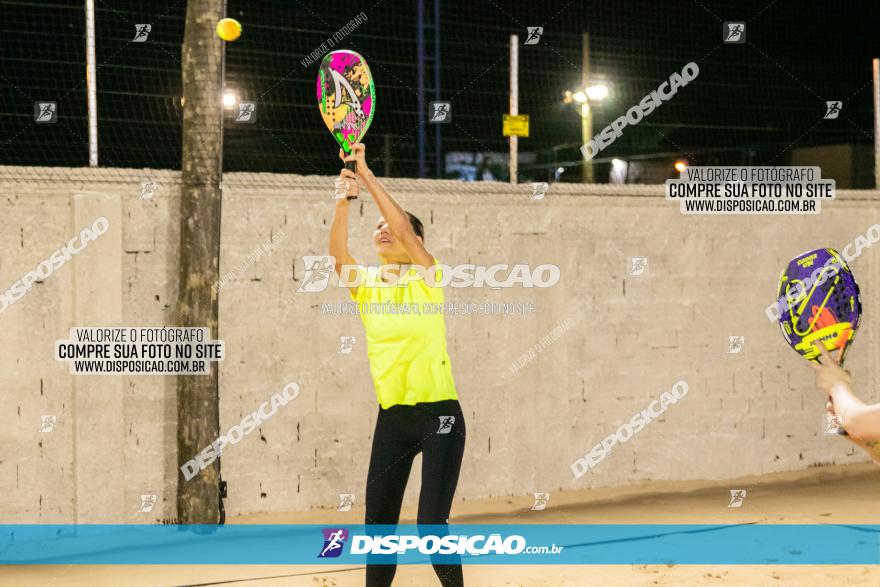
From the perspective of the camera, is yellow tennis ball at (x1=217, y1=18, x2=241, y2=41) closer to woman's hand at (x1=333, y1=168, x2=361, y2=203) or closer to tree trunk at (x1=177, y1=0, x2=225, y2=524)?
tree trunk at (x1=177, y1=0, x2=225, y2=524)

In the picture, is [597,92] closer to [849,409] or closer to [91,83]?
[91,83]

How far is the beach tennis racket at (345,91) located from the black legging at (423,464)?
166 centimetres

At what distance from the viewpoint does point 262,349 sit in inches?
292

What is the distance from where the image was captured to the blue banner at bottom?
21.5ft

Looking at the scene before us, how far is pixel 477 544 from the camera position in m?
6.93

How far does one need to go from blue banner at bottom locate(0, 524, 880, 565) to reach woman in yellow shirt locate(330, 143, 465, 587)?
1537 millimetres

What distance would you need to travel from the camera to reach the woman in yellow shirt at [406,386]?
486cm

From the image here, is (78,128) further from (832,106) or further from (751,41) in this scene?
(832,106)

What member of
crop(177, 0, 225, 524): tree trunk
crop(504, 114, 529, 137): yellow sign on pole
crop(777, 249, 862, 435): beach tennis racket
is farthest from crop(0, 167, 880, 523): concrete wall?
crop(777, 249, 862, 435): beach tennis racket

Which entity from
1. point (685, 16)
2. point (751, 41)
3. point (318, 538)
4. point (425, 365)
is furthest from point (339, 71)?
point (685, 16)

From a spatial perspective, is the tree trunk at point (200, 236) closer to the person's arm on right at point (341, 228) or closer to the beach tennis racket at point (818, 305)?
the person's arm on right at point (341, 228)

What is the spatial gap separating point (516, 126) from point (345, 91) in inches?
104

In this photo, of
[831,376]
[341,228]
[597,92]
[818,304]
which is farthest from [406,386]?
[597,92]

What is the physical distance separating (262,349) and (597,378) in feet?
8.81
